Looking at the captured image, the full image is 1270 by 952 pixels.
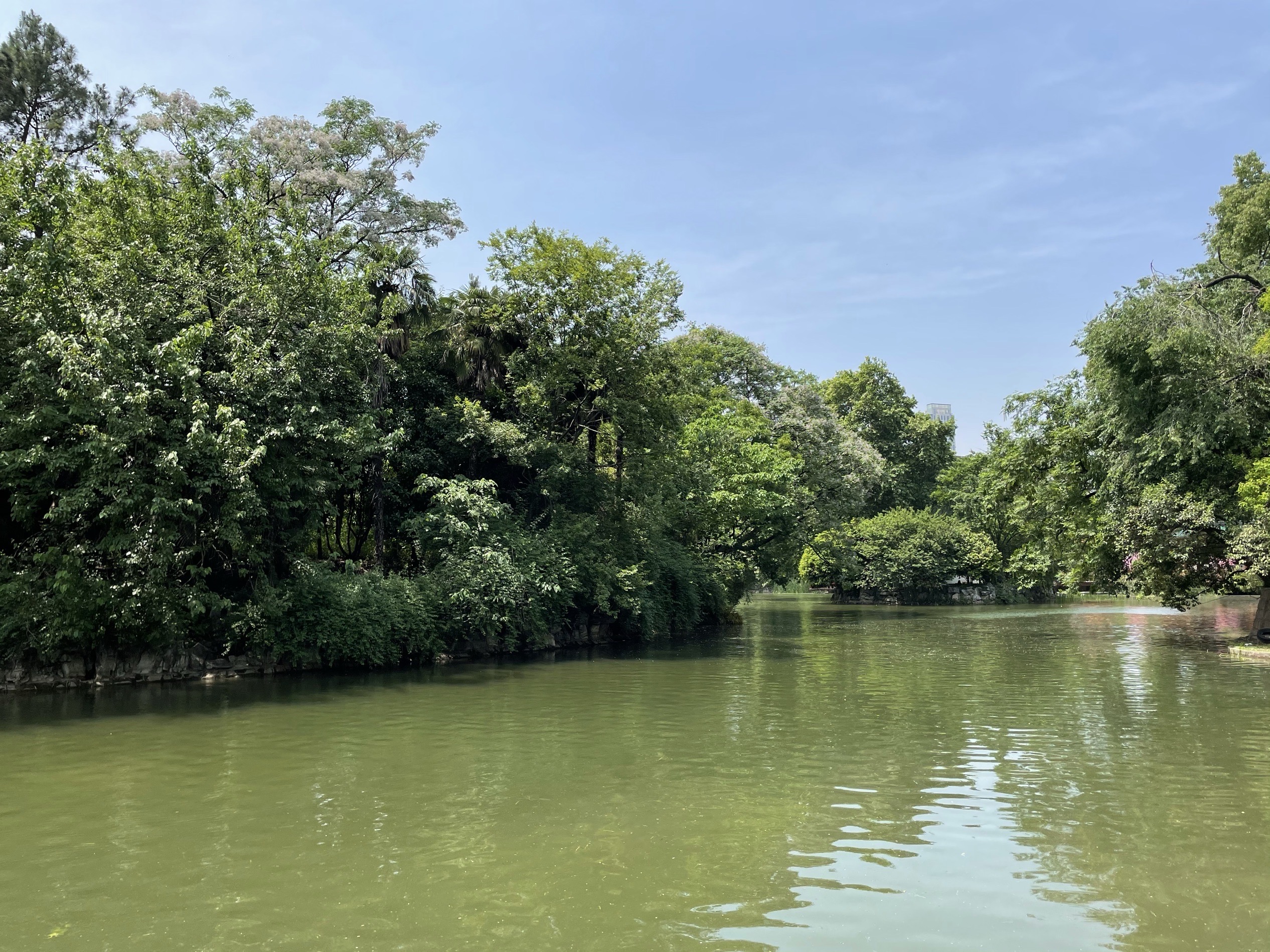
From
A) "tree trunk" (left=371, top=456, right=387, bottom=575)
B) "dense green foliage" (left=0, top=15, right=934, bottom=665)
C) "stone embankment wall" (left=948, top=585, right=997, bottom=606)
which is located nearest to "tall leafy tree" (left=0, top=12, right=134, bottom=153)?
"dense green foliage" (left=0, top=15, right=934, bottom=665)

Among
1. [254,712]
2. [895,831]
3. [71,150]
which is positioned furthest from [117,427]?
[71,150]

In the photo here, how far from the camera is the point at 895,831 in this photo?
7.03 m

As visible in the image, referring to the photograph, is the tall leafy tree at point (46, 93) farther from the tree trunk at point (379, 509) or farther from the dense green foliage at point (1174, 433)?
the dense green foliage at point (1174, 433)

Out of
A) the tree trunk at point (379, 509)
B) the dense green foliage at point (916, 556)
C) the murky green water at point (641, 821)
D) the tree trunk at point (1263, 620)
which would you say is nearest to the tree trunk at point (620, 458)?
the tree trunk at point (379, 509)

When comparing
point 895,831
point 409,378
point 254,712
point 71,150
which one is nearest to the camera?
point 895,831

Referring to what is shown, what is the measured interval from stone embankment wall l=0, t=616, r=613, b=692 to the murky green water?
154 centimetres

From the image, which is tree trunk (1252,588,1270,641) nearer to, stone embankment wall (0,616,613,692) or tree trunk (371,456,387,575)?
tree trunk (371,456,387,575)

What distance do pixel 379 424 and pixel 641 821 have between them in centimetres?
1851

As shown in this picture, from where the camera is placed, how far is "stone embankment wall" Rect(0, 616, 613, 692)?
15680 mm

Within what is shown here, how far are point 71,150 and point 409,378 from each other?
14.1 metres

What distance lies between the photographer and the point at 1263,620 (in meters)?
22.2

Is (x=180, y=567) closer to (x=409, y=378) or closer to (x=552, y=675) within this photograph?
(x=552, y=675)

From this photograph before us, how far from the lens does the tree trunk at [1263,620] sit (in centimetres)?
2184

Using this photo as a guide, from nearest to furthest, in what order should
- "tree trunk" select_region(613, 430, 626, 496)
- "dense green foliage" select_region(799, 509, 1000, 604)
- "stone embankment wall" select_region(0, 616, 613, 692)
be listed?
"stone embankment wall" select_region(0, 616, 613, 692) → "tree trunk" select_region(613, 430, 626, 496) → "dense green foliage" select_region(799, 509, 1000, 604)
